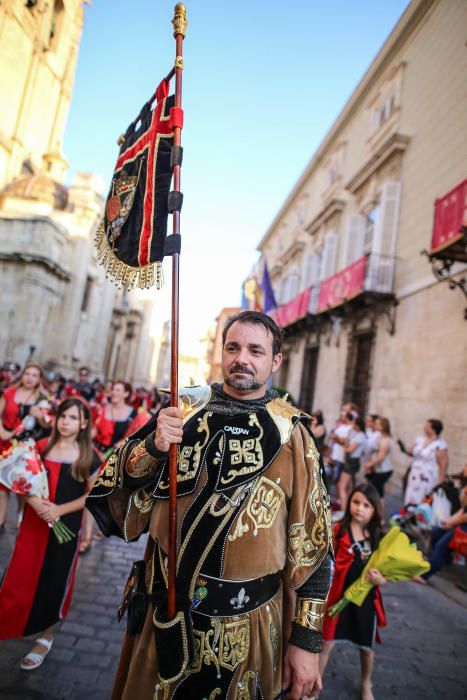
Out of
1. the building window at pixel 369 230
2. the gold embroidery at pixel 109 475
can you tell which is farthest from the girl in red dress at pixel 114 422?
the building window at pixel 369 230

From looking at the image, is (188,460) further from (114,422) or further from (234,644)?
(114,422)

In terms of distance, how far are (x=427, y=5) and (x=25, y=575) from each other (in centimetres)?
1465

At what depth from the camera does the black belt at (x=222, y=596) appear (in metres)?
1.63

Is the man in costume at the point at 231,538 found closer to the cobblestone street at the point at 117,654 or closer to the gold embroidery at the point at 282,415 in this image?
the gold embroidery at the point at 282,415

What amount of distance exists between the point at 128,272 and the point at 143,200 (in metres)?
0.36

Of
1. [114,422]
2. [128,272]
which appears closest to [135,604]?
[128,272]

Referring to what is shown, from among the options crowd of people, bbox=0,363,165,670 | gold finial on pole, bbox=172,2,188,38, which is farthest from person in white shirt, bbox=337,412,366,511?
gold finial on pole, bbox=172,2,188,38

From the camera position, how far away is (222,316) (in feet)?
150

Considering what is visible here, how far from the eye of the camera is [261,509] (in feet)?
5.61

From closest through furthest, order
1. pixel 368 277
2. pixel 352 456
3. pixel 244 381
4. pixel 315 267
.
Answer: pixel 244 381 < pixel 352 456 < pixel 368 277 < pixel 315 267

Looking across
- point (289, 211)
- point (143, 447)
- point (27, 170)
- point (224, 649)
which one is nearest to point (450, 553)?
point (224, 649)

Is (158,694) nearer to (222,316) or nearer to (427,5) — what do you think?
(427,5)

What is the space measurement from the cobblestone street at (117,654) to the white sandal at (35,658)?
1.3 inches

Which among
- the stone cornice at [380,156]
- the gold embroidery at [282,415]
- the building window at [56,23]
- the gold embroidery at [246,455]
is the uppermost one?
the building window at [56,23]
